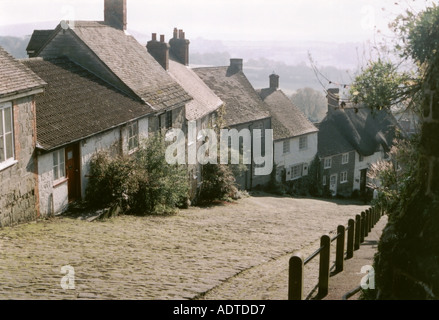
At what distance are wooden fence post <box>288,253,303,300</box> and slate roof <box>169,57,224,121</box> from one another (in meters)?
21.5

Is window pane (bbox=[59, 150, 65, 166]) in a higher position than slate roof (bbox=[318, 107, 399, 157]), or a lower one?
higher

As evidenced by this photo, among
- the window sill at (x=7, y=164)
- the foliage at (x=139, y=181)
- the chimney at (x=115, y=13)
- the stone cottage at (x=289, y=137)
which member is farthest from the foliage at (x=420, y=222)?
the stone cottage at (x=289, y=137)

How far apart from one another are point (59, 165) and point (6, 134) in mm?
3255

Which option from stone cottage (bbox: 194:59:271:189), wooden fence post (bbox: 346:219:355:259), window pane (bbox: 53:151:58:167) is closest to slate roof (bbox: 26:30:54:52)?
window pane (bbox: 53:151:58:167)

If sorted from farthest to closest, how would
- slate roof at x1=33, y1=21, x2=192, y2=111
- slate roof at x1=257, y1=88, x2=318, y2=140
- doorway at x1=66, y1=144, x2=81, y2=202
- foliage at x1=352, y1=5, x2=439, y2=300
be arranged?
slate roof at x1=257, y1=88, x2=318, y2=140 → slate roof at x1=33, y1=21, x2=192, y2=111 → doorway at x1=66, y1=144, x2=81, y2=202 → foliage at x1=352, y1=5, x2=439, y2=300

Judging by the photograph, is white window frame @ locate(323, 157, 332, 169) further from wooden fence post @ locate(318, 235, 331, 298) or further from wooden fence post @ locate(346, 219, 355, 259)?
wooden fence post @ locate(318, 235, 331, 298)

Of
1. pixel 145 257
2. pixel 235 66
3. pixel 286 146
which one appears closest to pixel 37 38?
pixel 145 257

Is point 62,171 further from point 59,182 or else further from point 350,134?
point 350,134

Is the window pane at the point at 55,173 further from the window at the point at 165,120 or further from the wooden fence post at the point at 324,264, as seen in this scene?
the wooden fence post at the point at 324,264

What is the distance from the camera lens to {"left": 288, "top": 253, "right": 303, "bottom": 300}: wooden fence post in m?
7.08

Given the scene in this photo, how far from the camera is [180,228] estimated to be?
1669 centimetres

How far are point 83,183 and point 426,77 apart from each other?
13866mm
